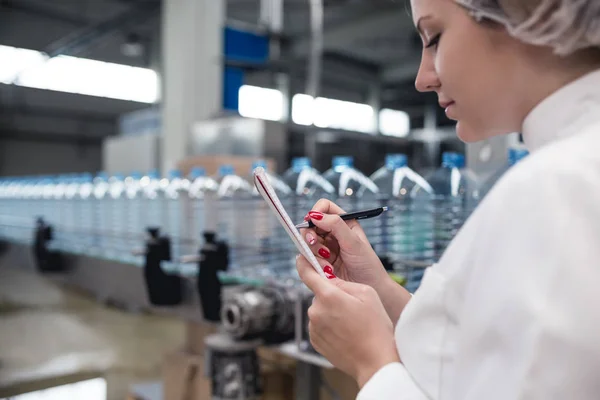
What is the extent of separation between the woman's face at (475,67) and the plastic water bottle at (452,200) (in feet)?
2.71

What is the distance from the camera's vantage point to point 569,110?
480 mm

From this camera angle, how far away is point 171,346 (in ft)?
10.4

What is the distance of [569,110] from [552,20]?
0.09m

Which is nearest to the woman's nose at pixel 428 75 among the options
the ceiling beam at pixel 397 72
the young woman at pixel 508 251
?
the young woman at pixel 508 251

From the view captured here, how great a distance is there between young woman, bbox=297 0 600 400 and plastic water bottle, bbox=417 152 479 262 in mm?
830

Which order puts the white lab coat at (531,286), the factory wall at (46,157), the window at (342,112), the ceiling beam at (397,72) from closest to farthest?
the white lab coat at (531,286), the ceiling beam at (397,72), the window at (342,112), the factory wall at (46,157)

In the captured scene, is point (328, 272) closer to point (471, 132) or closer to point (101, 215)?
point (471, 132)

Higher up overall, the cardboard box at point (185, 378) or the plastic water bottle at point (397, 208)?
the plastic water bottle at point (397, 208)

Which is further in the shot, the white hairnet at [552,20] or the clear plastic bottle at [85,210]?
the clear plastic bottle at [85,210]

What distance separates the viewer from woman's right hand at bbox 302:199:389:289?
717 millimetres

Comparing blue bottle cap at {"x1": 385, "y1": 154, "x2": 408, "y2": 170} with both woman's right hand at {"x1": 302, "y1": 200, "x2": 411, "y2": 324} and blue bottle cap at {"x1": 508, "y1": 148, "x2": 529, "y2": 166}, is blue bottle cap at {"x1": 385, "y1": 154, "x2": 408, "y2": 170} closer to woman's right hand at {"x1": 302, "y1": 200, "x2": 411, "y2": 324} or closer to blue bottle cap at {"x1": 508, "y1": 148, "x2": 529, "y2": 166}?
blue bottle cap at {"x1": 508, "y1": 148, "x2": 529, "y2": 166}

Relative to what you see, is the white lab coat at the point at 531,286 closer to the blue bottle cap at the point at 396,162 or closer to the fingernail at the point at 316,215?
the fingernail at the point at 316,215

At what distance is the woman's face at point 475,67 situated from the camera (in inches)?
19.5

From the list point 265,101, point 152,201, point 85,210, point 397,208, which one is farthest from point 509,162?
point 265,101
